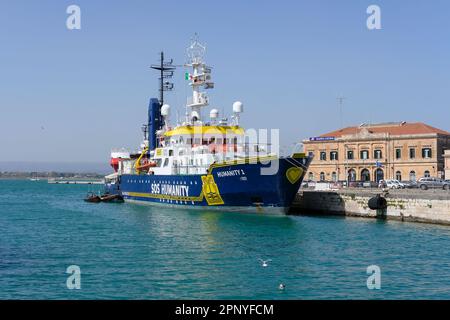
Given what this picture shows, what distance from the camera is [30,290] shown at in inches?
745

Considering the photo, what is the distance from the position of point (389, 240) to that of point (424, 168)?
55873mm

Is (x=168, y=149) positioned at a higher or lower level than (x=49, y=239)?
higher

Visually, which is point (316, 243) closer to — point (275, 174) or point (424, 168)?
point (275, 174)

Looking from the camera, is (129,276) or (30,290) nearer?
(30,290)

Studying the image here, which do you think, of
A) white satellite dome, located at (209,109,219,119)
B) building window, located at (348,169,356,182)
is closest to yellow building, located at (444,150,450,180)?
building window, located at (348,169,356,182)

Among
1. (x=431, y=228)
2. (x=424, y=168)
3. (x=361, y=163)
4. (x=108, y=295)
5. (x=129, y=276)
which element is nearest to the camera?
(x=108, y=295)

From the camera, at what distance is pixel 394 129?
8794cm

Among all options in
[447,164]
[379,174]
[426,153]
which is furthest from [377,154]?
[447,164]

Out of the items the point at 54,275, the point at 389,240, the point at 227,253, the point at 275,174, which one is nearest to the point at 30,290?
the point at 54,275

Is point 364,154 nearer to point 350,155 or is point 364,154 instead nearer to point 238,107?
point 350,155

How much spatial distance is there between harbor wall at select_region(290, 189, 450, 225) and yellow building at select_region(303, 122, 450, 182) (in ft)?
113

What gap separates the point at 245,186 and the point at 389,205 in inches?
431

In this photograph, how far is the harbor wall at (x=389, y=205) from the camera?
38.2 metres

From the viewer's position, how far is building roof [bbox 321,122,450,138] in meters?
84.6
